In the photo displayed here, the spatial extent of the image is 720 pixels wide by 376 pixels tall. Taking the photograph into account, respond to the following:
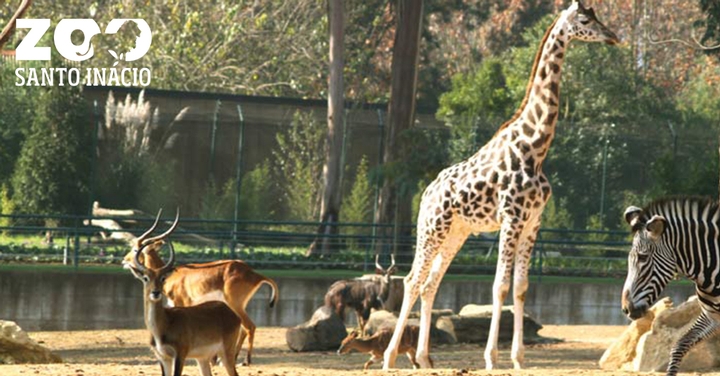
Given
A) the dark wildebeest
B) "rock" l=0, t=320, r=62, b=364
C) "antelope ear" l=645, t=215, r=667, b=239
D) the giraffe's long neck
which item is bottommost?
"rock" l=0, t=320, r=62, b=364

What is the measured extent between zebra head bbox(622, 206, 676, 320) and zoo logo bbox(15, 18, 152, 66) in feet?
91.8

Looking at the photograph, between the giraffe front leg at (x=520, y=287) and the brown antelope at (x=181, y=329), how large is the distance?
319cm

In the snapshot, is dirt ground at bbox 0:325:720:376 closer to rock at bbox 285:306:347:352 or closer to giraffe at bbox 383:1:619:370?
rock at bbox 285:306:347:352

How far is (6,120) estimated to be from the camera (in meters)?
34.0

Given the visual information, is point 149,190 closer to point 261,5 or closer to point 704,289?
point 261,5

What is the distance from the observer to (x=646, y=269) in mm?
12305

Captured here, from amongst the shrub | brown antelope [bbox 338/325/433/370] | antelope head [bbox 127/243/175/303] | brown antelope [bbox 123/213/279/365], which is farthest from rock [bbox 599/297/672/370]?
the shrub

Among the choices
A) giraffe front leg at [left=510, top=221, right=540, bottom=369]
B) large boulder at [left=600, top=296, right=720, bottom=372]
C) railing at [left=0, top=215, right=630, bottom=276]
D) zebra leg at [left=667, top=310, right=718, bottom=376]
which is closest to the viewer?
zebra leg at [left=667, top=310, right=718, bottom=376]

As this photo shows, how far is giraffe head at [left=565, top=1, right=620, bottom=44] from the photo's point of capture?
15.5 meters

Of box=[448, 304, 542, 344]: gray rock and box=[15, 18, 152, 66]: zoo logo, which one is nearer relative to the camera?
box=[448, 304, 542, 344]: gray rock

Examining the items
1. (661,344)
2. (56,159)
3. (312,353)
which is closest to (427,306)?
(661,344)

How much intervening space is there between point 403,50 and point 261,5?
61.5 ft

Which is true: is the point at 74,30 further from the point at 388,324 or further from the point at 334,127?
the point at 388,324

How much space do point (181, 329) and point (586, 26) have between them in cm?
531
